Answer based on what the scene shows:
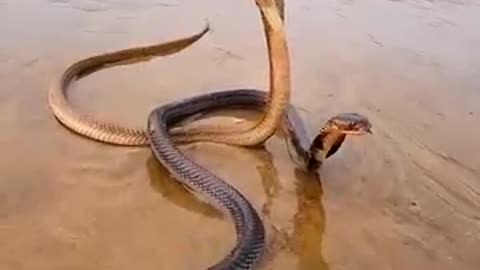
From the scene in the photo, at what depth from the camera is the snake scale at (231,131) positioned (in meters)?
4.25

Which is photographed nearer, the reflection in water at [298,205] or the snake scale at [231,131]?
the reflection in water at [298,205]

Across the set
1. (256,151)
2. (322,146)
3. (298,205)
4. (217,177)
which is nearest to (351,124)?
(322,146)

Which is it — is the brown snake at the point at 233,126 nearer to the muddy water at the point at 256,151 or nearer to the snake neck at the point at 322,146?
the muddy water at the point at 256,151

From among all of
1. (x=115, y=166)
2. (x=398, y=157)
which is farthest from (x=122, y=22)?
(x=398, y=157)

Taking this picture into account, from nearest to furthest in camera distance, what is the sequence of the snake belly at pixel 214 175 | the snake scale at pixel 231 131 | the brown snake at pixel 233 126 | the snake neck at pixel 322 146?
the snake belly at pixel 214 175 < the snake scale at pixel 231 131 < the snake neck at pixel 322 146 < the brown snake at pixel 233 126

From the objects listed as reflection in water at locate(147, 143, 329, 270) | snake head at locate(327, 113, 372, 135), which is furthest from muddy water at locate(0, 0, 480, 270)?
snake head at locate(327, 113, 372, 135)

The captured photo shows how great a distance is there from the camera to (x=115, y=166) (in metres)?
4.80

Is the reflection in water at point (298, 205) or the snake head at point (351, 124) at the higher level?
the snake head at point (351, 124)

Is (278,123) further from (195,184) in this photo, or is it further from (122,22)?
(122,22)

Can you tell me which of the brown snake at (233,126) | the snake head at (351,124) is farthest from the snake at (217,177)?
the brown snake at (233,126)

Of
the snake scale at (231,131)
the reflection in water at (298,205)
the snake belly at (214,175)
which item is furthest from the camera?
the snake scale at (231,131)

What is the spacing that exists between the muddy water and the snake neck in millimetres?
105

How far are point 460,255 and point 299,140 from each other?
1173mm

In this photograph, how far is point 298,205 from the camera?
4535 millimetres
